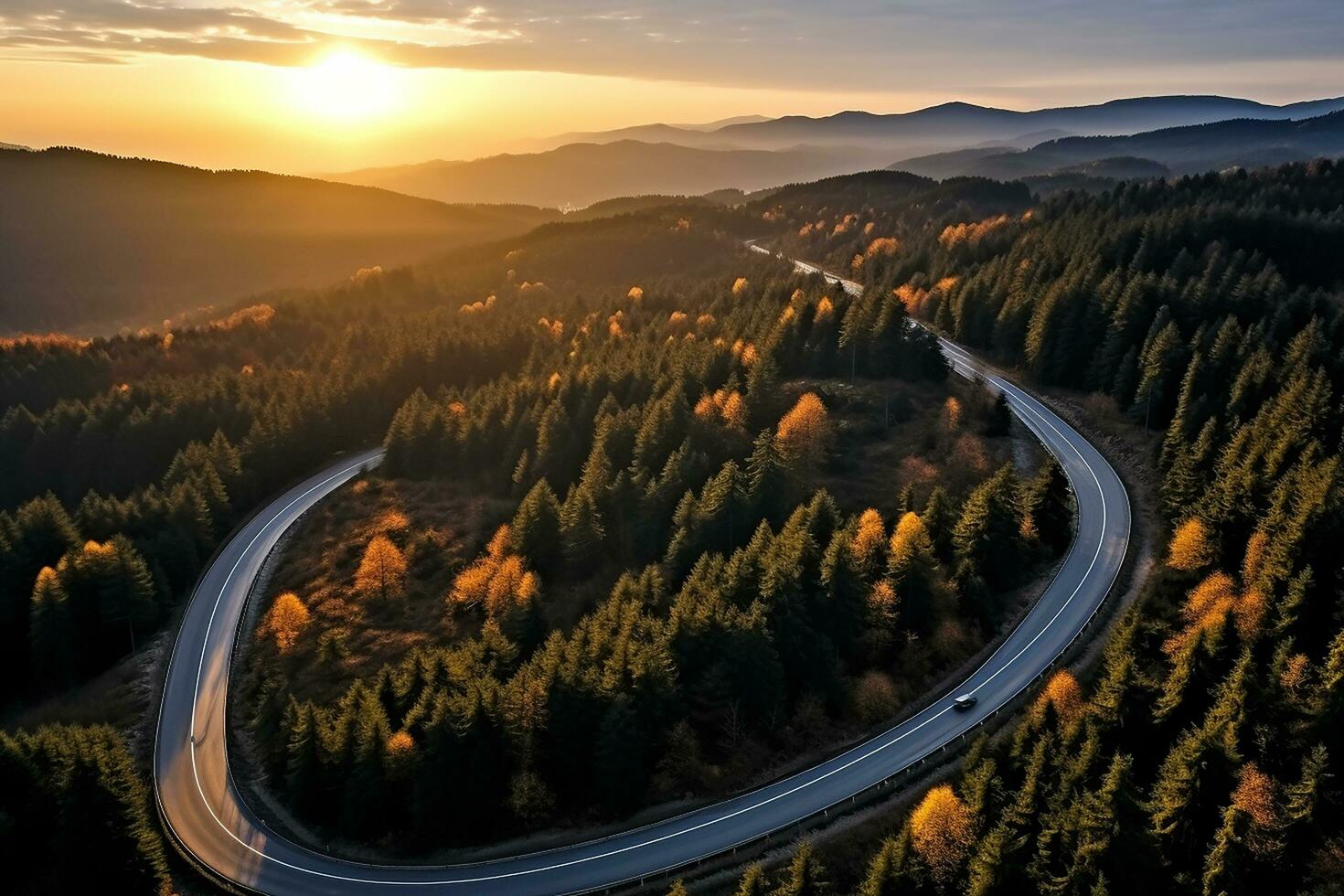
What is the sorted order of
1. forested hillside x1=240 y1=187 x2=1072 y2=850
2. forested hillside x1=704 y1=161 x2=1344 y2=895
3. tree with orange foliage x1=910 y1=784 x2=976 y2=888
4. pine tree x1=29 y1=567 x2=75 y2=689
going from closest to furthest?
forested hillside x1=704 y1=161 x2=1344 y2=895
tree with orange foliage x1=910 y1=784 x2=976 y2=888
forested hillside x1=240 y1=187 x2=1072 y2=850
pine tree x1=29 y1=567 x2=75 y2=689

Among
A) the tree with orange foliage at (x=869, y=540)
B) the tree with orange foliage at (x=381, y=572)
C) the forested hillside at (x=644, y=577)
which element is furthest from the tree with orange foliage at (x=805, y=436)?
the tree with orange foliage at (x=381, y=572)

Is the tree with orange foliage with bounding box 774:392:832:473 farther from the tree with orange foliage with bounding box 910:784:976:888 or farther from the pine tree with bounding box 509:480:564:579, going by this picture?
the tree with orange foliage with bounding box 910:784:976:888

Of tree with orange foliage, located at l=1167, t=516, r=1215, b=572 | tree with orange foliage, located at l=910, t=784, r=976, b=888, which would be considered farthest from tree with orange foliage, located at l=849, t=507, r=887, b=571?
tree with orange foliage, located at l=1167, t=516, r=1215, b=572

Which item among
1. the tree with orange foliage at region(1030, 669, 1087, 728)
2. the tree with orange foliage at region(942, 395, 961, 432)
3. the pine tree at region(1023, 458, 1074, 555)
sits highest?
the tree with orange foliage at region(942, 395, 961, 432)

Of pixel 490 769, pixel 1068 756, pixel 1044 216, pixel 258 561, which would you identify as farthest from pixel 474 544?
pixel 1044 216

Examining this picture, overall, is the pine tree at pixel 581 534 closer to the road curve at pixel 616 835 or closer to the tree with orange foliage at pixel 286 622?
the tree with orange foliage at pixel 286 622

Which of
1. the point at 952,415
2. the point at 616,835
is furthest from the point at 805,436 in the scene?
the point at 616,835

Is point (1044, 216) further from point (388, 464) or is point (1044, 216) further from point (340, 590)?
point (340, 590)
